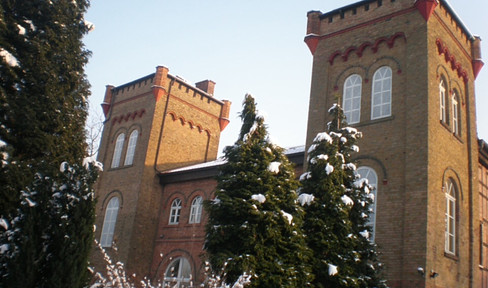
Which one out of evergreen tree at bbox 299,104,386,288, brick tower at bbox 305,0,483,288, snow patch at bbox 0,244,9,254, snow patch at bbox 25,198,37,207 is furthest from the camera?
brick tower at bbox 305,0,483,288

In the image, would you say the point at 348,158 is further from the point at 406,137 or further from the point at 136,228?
the point at 136,228

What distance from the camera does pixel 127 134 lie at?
1024 inches

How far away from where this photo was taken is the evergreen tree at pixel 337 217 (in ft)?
39.7

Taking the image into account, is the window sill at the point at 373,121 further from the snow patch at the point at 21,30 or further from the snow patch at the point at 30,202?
the snow patch at the point at 30,202

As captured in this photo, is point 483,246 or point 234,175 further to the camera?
point 483,246

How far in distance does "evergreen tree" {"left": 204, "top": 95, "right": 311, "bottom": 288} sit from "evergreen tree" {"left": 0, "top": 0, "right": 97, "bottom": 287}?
345 centimetres

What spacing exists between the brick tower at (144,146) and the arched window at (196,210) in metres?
2.34

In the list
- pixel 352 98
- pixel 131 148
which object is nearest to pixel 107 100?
pixel 131 148

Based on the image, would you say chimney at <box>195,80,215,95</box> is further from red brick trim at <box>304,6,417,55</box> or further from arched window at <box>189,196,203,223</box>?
red brick trim at <box>304,6,417,55</box>

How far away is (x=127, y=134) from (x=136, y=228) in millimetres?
5599

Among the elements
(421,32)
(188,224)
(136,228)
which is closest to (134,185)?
(136,228)

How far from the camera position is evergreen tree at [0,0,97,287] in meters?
7.82

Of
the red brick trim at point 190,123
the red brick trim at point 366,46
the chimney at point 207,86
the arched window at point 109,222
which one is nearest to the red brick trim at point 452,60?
the red brick trim at point 366,46

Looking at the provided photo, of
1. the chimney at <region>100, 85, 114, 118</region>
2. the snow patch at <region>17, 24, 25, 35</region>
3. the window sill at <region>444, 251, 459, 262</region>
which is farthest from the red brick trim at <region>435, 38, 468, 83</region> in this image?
the chimney at <region>100, 85, 114, 118</region>
